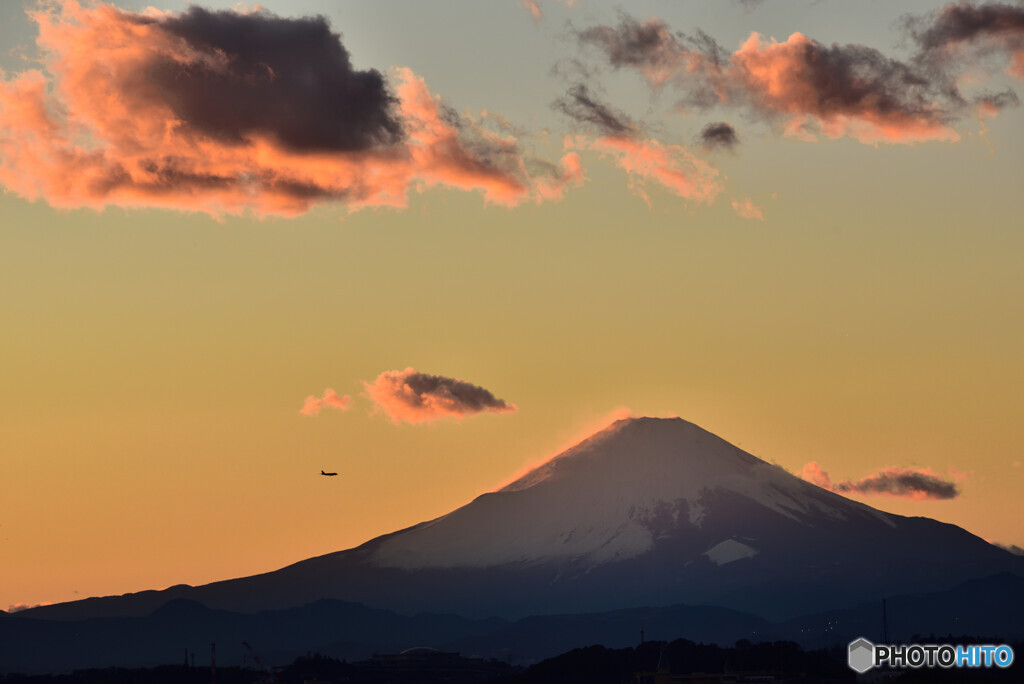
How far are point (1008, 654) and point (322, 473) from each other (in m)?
74.6

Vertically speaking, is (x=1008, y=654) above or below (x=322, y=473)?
below

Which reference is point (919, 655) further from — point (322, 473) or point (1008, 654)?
point (322, 473)

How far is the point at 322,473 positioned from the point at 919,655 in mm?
66355

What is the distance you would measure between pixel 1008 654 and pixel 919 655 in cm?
1487

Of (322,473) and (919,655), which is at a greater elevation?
(322,473)

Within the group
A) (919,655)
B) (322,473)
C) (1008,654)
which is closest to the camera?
(1008,654)

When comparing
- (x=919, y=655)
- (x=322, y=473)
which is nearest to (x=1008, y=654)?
(x=919, y=655)

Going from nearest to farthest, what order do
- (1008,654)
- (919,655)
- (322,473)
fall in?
1. (1008,654)
2. (919,655)
3. (322,473)

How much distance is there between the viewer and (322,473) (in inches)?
7372

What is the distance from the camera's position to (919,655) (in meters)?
172

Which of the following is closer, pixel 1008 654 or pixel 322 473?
pixel 1008 654

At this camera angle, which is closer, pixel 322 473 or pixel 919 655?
pixel 919 655
